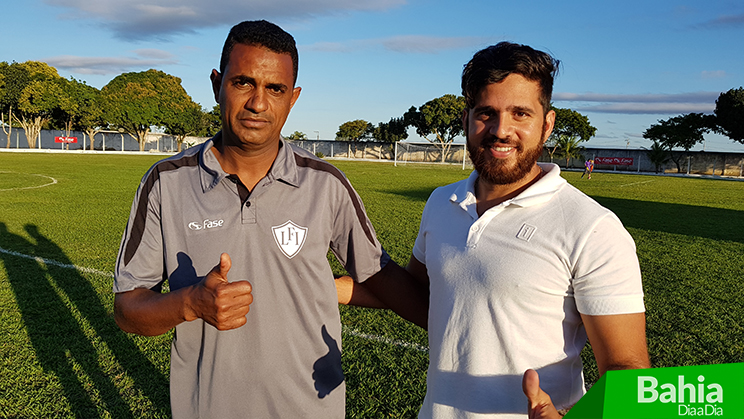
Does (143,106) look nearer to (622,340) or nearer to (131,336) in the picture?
(131,336)

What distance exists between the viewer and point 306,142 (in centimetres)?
6562

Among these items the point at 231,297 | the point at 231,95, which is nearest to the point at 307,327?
the point at 231,297

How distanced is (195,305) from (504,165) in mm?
1043

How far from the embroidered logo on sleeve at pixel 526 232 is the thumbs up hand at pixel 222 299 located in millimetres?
798

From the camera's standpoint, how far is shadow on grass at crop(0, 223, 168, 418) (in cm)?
362

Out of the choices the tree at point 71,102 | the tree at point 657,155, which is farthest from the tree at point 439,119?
the tree at point 71,102

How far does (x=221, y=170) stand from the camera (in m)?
1.80

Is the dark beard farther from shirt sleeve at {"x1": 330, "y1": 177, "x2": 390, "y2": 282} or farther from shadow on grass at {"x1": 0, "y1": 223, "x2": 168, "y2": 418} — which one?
shadow on grass at {"x1": 0, "y1": 223, "x2": 168, "y2": 418}

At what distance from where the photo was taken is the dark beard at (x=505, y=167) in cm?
171

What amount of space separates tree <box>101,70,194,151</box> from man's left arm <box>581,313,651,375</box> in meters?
59.2

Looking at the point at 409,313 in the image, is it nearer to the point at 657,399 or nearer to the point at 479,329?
the point at 479,329

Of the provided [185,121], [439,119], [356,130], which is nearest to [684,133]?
[439,119]

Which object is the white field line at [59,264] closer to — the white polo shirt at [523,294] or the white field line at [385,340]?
the white field line at [385,340]

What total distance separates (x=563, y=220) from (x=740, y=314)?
17.3ft
